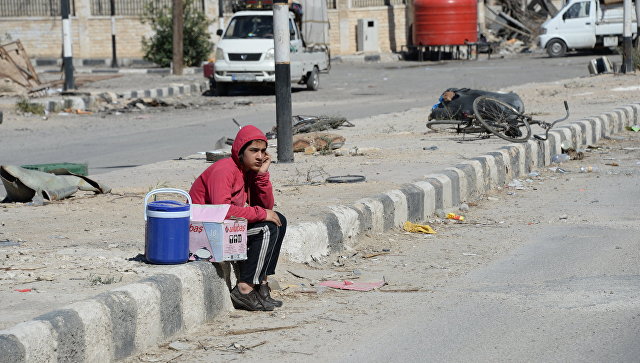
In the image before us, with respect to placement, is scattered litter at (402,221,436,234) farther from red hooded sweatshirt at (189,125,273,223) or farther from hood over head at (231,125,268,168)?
hood over head at (231,125,268,168)

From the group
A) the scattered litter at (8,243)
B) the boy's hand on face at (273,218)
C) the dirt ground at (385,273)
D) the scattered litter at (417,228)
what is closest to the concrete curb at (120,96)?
the dirt ground at (385,273)

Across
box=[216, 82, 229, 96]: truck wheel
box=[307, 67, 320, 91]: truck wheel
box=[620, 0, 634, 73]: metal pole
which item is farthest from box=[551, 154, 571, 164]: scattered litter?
box=[307, 67, 320, 91]: truck wheel

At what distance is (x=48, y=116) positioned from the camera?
1952 centimetres

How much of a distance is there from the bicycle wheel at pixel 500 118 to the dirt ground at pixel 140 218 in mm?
189

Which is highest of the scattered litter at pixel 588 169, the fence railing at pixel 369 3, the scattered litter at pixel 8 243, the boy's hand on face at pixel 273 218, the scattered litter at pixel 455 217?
the fence railing at pixel 369 3

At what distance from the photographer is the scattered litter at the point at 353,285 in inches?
241

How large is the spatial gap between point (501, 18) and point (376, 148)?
38.9 m

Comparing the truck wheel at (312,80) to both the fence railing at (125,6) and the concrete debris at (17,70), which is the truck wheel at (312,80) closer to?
the concrete debris at (17,70)

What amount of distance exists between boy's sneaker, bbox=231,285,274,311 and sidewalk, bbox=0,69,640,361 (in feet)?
0.23

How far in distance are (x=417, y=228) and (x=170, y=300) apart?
Result: 3.49 metres

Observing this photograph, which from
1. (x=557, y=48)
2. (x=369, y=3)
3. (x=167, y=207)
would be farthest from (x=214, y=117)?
(x=369, y=3)

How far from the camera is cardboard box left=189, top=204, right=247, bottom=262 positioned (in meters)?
5.48

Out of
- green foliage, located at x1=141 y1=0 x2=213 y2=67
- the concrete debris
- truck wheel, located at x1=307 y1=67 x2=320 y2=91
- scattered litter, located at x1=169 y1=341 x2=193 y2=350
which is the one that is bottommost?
scattered litter, located at x1=169 y1=341 x2=193 y2=350

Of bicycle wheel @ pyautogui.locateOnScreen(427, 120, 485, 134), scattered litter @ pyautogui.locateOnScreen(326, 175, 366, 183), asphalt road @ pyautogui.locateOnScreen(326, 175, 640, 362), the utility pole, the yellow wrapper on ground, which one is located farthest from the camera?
the utility pole
